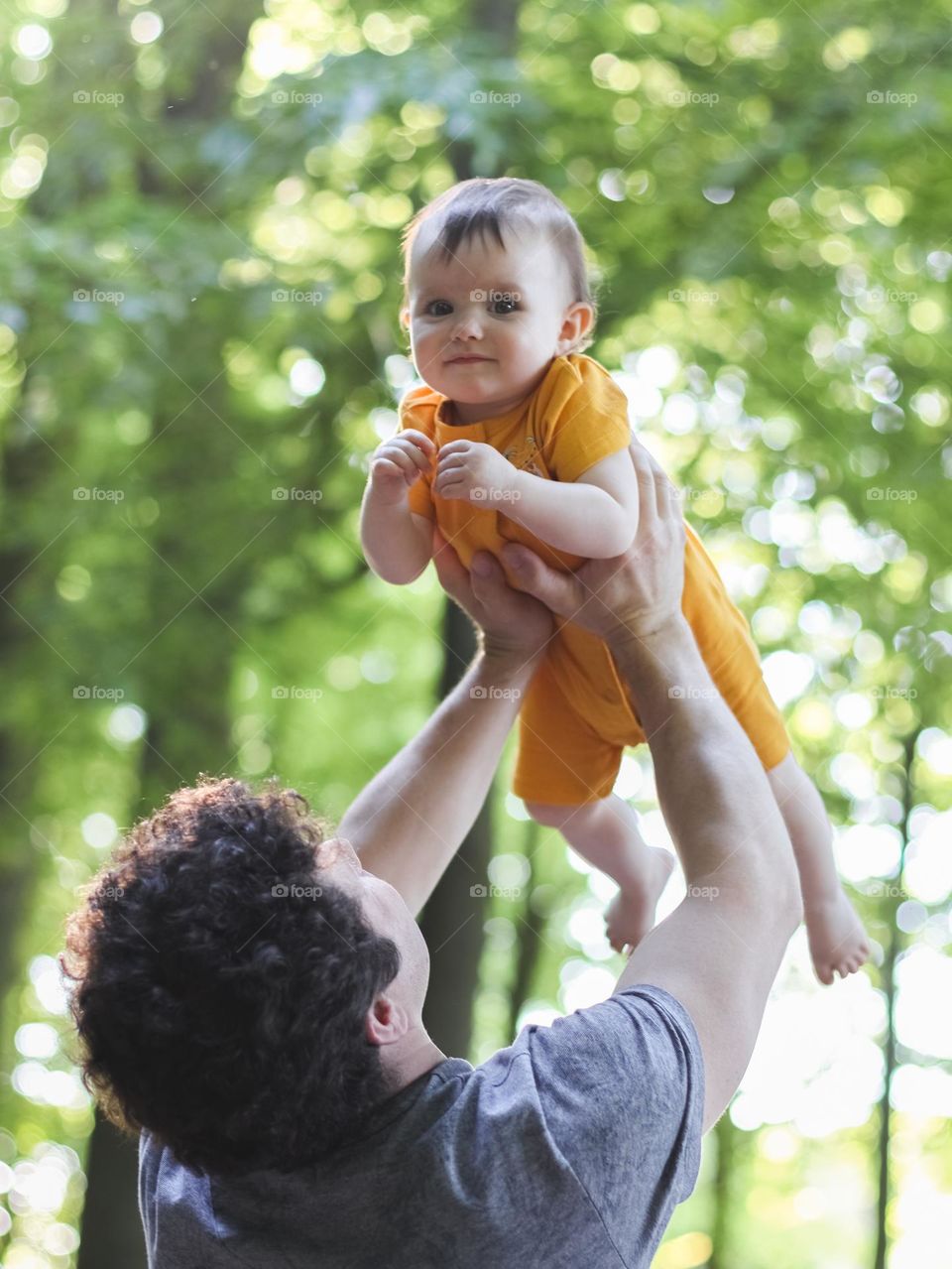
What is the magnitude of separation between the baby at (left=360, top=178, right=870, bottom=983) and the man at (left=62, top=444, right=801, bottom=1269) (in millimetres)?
264

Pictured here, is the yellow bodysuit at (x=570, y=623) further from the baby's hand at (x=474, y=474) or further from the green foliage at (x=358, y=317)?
the green foliage at (x=358, y=317)

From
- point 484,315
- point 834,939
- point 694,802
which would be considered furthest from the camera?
point 834,939

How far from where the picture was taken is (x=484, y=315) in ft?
4.07

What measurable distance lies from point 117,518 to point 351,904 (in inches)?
104

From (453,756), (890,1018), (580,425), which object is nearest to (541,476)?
(580,425)

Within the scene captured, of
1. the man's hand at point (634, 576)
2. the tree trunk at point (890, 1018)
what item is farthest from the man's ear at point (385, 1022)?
the tree trunk at point (890, 1018)

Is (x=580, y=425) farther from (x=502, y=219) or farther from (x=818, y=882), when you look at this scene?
(x=818, y=882)

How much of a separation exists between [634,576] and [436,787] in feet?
0.93

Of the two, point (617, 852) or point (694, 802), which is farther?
point (617, 852)

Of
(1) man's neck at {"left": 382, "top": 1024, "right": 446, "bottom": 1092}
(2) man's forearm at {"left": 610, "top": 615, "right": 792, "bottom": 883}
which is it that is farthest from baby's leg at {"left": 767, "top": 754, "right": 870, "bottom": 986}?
(1) man's neck at {"left": 382, "top": 1024, "right": 446, "bottom": 1092}

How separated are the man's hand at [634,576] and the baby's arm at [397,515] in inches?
3.9

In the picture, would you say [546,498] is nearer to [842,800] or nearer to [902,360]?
[902,360]

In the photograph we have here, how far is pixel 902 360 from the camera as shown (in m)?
3.02

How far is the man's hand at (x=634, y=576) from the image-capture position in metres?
1.24
